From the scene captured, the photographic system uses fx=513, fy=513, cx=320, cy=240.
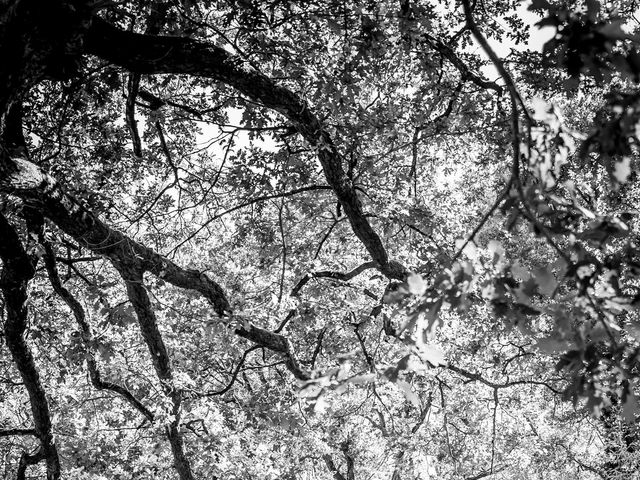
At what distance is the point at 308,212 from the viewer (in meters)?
5.69

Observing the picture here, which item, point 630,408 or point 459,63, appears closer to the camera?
point 630,408

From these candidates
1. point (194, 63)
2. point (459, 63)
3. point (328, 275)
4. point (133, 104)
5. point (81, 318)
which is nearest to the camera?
point (194, 63)

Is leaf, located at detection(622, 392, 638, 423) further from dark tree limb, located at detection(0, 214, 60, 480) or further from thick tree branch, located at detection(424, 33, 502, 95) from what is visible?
dark tree limb, located at detection(0, 214, 60, 480)

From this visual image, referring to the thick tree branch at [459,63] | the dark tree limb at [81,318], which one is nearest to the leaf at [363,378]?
the dark tree limb at [81,318]

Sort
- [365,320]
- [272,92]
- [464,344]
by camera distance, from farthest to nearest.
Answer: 1. [464,344]
2. [365,320]
3. [272,92]

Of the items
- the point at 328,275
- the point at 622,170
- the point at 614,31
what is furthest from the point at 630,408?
the point at 328,275

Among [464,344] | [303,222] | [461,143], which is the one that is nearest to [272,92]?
[303,222]

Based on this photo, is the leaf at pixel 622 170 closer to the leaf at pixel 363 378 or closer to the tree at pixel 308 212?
the tree at pixel 308 212

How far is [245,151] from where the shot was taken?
17.5 feet

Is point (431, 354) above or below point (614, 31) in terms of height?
below

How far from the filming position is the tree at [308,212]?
4.88ft

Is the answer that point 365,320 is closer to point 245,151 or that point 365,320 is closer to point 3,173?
point 245,151

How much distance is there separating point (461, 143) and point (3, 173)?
566cm

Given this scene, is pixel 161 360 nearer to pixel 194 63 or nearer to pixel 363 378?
pixel 194 63
